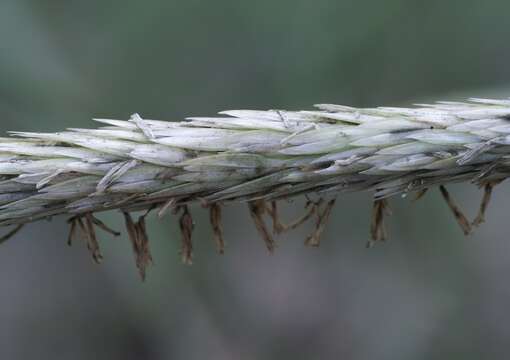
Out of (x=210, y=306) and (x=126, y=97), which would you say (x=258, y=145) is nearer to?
(x=126, y=97)

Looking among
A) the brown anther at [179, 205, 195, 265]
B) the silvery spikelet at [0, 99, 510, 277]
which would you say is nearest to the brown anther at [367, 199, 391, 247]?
the silvery spikelet at [0, 99, 510, 277]

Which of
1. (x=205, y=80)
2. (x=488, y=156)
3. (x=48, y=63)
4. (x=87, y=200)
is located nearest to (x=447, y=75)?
(x=205, y=80)

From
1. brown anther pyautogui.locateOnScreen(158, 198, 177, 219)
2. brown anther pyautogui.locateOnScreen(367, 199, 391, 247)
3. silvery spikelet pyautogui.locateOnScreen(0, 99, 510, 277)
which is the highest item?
silvery spikelet pyautogui.locateOnScreen(0, 99, 510, 277)

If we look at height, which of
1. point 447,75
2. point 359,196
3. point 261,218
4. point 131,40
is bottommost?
point 261,218

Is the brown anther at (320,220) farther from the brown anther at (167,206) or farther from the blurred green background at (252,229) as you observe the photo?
the blurred green background at (252,229)

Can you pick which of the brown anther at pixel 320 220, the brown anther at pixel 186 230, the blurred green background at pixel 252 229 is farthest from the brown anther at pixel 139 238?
the blurred green background at pixel 252 229

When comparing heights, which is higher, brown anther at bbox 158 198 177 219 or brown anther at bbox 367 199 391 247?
brown anther at bbox 158 198 177 219

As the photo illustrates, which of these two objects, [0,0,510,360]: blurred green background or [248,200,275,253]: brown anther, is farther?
[0,0,510,360]: blurred green background

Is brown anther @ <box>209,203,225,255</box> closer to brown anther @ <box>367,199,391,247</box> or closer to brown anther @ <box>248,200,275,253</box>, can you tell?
brown anther @ <box>248,200,275,253</box>
